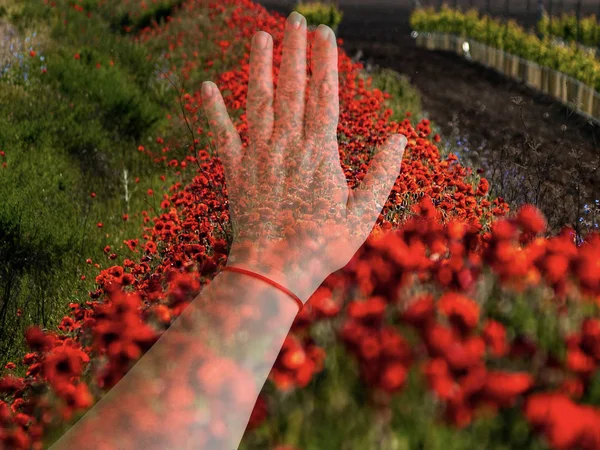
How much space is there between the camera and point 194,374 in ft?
4.62

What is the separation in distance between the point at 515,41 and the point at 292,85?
1752 cm

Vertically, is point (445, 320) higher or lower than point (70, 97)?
higher

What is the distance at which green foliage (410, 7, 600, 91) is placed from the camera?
1331 cm

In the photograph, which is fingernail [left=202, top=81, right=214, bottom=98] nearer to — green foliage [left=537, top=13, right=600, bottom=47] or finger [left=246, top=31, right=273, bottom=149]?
finger [left=246, top=31, right=273, bottom=149]

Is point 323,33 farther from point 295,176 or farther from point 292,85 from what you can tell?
point 295,176

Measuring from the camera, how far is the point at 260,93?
184 centimetres

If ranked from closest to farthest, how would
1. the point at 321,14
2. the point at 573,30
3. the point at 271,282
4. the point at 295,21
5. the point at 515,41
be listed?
the point at 271,282 < the point at 295,21 < the point at 515,41 < the point at 573,30 < the point at 321,14

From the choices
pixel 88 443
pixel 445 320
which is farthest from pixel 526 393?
pixel 88 443

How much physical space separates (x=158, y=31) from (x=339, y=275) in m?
12.6

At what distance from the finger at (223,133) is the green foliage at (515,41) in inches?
460

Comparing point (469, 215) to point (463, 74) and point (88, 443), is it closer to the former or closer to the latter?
point (88, 443)

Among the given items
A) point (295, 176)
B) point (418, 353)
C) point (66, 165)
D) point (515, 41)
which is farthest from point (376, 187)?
point (515, 41)

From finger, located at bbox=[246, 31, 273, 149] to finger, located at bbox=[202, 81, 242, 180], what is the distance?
0.16 ft

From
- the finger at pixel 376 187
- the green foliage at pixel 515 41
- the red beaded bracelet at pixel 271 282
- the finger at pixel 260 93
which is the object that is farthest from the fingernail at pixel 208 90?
the green foliage at pixel 515 41
